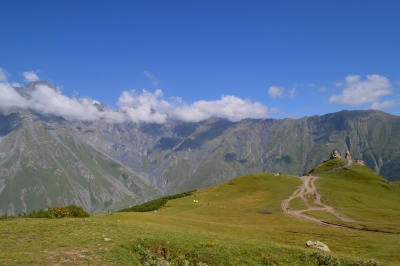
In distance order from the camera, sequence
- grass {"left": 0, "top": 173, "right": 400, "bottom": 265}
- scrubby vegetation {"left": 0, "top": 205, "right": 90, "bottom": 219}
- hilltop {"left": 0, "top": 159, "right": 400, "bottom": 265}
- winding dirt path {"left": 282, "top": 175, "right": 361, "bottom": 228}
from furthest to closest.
Result: winding dirt path {"left": 282, "top": 175, "right": 361, "bottom": 228}, scrubby vegetation {"left": 0, "top": 205, "right": 90, "bottom": 219}, hilltop {"left": 0, "top": 159, "right": 400, "bottom": 265}, grass {"left": 0, "top": 173, "right": 400, "bottom": 265}

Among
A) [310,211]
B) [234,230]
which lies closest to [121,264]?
[234,230]

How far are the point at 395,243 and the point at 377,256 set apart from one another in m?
8.66

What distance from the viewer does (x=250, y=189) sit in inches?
4284

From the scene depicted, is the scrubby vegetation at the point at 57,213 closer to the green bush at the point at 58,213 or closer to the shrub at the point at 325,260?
the green bush at the point at 58,213

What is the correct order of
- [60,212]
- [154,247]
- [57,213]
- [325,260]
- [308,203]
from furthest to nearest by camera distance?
[308,203] → [60,212] → [57,213] → [154,247] → [325,260]

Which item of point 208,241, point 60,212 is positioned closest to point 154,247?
point 208,241

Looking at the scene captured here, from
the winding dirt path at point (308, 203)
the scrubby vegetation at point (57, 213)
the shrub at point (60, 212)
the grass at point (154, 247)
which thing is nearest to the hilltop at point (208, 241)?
the grass at point (154, 247)

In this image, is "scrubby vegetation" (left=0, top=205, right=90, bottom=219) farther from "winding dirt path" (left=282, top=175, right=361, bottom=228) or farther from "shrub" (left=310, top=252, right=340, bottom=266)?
"winding dirt path" (left=282, top=175, right=361, bottom=228)

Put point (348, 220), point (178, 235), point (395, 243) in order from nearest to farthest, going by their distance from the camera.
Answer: point (178, 235) < point (395, 243) < point (348, 220)

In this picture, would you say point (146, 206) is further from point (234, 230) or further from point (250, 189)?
point (234, 230)

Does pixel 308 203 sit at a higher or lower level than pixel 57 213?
lower

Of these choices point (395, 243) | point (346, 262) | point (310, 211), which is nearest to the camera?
point (346, 262)

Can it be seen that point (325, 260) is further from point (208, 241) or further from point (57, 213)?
point (57, 213)

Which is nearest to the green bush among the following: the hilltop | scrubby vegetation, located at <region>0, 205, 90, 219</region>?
scrubby vegetation, located at <region>0, 205, 90, 219</region>
